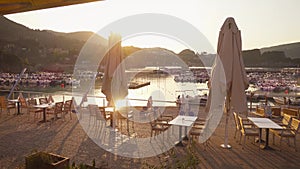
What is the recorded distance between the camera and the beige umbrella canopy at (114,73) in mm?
6383

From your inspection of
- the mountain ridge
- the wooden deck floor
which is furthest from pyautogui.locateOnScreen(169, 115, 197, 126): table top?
the mountain ridge

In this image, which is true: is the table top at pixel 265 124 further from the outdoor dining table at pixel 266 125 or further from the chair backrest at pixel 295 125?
the chair backrest at pixel 295 125

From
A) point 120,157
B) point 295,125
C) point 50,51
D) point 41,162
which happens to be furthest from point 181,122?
point 50,51

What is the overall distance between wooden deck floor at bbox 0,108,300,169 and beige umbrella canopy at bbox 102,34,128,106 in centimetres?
131

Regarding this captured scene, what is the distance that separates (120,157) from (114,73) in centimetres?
212

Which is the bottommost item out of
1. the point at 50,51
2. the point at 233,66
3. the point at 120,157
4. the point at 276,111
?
the point at 120,157

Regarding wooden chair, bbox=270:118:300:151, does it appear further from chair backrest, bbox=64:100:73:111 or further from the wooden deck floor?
chair backrest, bbox=64:100:73:111

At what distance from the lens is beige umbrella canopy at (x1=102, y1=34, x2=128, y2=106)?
638cm

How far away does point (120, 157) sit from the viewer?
17.4 feet

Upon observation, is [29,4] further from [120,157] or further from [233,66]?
[233,66]

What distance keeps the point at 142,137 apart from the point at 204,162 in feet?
7.12

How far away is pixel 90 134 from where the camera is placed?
690 cm

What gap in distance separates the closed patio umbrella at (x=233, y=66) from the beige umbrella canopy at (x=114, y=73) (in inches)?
92.4

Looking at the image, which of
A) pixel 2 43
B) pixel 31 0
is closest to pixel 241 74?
pixel 31 0
